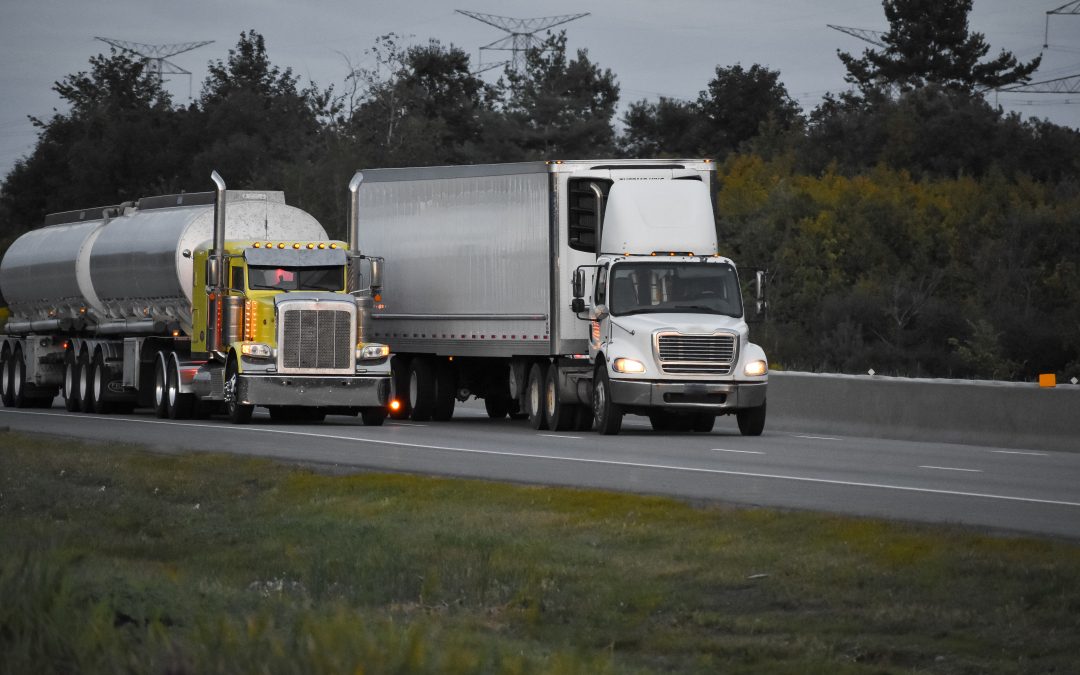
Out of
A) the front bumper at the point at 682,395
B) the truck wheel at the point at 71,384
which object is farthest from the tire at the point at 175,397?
the front bumper at the point at 682,395

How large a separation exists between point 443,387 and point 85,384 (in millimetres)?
8155

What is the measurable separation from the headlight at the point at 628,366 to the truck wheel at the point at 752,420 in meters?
1.79

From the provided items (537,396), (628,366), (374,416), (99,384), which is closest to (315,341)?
(374,416)

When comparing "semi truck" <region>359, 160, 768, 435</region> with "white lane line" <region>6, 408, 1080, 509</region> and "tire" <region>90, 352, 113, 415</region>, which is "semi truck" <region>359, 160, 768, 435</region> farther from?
"tire" <region>90, 352, 113, 415</region>

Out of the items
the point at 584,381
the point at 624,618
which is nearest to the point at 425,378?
the point at 584,381

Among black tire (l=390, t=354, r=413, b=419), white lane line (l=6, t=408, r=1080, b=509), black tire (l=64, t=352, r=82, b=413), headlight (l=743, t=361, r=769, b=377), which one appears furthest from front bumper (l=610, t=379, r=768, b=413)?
black tire (l=64, t=352, r=82, b=413)

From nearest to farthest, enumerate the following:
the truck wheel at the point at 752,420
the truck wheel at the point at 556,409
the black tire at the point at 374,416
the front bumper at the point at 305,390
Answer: the truck wheel at the point at 752,420 < the truck wheel at the point at 556,409 < the front bumper at the point at 305,390 < the black tire at the point at 374,416

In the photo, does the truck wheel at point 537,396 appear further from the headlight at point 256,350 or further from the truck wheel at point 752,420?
the headlight at point 256,350

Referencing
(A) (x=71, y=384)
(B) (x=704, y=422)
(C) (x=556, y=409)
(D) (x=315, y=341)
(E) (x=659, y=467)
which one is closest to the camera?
(E) (x=659, y=467)

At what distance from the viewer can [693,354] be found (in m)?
26.3

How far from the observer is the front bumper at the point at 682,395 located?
26.2 m

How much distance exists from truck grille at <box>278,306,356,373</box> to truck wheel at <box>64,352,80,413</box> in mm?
8856

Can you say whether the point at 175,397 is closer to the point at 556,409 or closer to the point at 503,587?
the point at 556,409

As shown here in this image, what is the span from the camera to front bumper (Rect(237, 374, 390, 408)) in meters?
29.5
